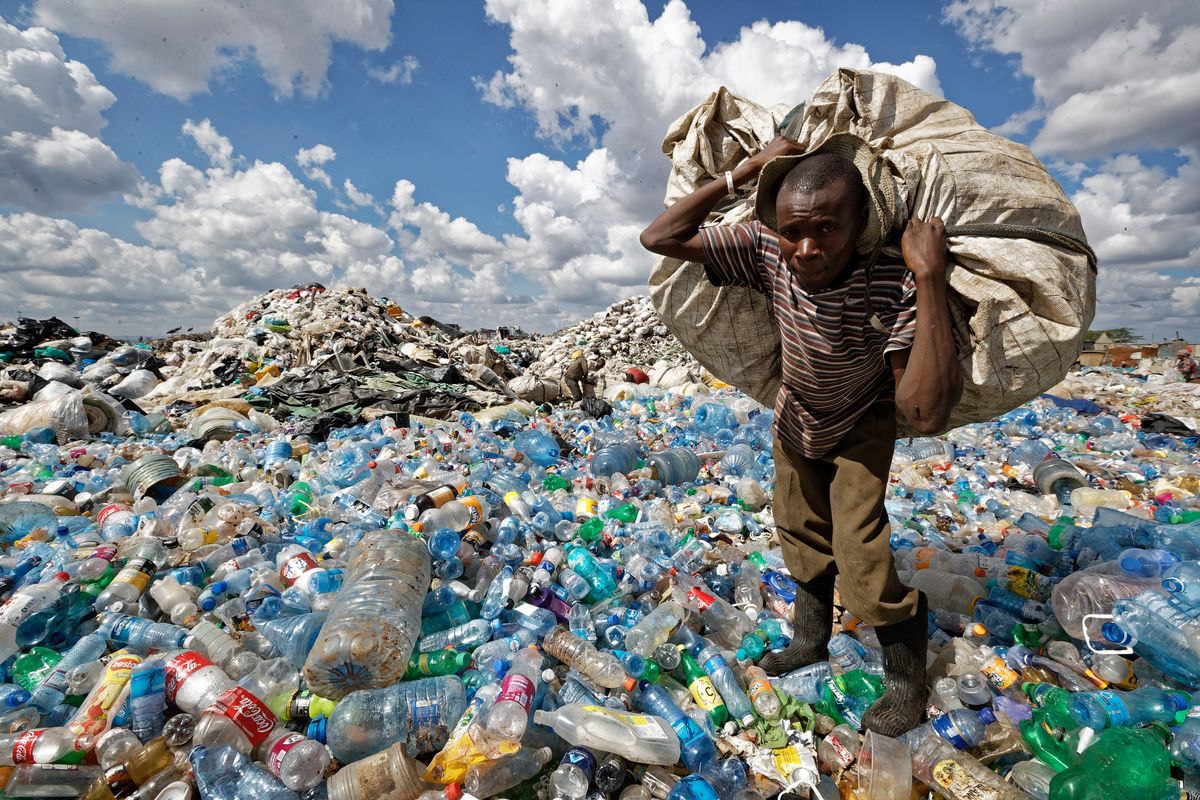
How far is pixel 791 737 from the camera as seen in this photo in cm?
187

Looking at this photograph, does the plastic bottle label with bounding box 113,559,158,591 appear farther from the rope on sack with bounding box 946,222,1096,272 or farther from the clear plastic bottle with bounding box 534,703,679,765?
the rope on sack with bounding box 946,222,1096,272

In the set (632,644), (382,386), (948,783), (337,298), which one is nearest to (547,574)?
(632,644)

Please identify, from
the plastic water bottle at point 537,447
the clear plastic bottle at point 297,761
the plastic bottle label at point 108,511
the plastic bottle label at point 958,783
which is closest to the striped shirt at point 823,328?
the plastic bottle label at point 958,783

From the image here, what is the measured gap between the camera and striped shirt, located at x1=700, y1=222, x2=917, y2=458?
5.09 feet

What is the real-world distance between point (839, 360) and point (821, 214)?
0.47 m

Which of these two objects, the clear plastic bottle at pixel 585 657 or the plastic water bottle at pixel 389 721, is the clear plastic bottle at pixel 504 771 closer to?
the plastic water bottle at pixel 389 721

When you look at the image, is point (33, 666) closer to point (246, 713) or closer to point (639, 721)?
point (246, 713)

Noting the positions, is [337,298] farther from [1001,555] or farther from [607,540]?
[1001,555]

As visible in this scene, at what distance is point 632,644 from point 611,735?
1.63 feet

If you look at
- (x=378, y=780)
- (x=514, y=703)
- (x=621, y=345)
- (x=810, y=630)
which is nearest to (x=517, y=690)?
(x=514, y=703)

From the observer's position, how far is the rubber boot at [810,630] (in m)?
2.11

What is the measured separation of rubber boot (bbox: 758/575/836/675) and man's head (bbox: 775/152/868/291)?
1.23 m

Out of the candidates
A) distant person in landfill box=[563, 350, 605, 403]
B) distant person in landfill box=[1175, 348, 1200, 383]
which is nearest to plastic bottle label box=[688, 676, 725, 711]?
distant person in landfill box=[563, 350, 605, 403]

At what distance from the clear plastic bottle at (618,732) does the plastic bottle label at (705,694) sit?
24 cm
